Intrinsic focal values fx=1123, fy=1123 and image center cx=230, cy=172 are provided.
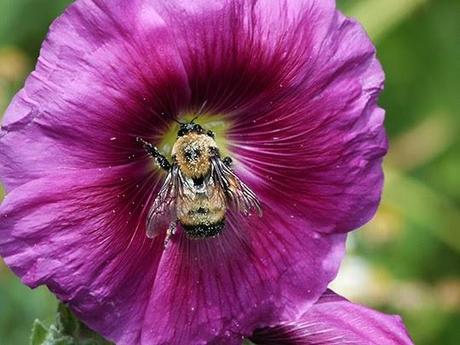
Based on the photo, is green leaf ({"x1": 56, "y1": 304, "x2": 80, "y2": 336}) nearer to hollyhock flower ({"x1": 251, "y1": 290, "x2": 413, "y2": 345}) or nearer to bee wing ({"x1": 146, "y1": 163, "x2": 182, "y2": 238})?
bee wing ({"x1": 146, "y1": 163, "x2": 182, "y2": 238})

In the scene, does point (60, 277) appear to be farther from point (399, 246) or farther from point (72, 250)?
point (399, 246)

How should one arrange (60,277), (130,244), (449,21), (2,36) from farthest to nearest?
(449,21), (2,36), (130,244), (60,277)

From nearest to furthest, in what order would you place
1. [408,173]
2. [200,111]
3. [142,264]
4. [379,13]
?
[142,264] < [200,111] < [379,13] < [408,173]

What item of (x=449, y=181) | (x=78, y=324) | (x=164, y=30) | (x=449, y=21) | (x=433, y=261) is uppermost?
(x=449, y=21)

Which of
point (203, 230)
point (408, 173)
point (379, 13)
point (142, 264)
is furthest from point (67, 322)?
point (408, 173)

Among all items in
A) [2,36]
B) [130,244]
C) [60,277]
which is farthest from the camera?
[2,36]

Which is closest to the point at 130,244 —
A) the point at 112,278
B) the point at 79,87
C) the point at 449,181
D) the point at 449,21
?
the point at 112,278

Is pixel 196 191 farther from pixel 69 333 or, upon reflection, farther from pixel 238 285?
pixel 69 333

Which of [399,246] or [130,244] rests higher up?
[399,246]
